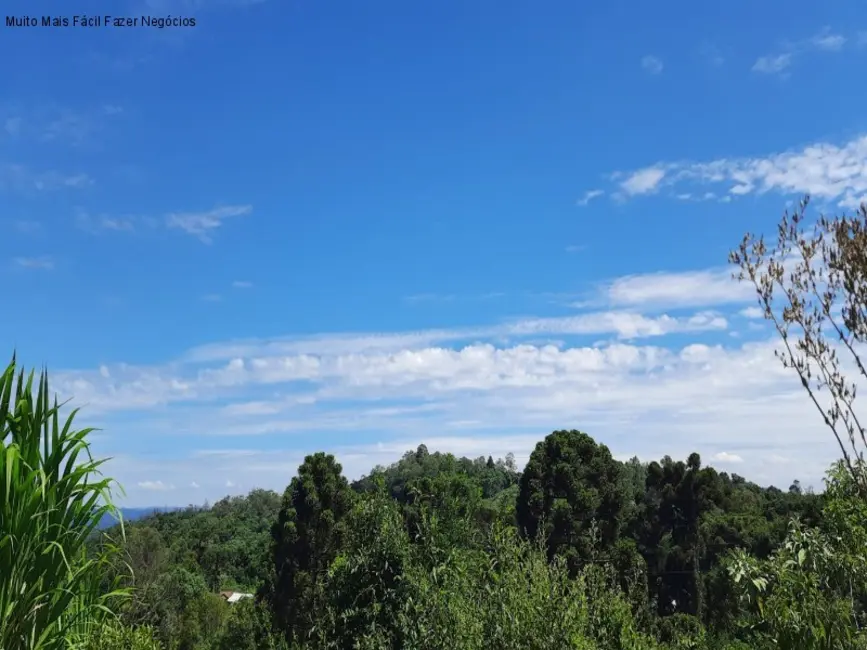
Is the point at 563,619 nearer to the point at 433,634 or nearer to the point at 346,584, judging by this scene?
the point at 433,634

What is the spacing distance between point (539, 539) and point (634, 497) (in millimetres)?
41007

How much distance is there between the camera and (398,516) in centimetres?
954

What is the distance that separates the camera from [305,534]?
33.6 meters

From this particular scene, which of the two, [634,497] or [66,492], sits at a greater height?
[66,492]

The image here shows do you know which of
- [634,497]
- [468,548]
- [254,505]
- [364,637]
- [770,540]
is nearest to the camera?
[364,637]

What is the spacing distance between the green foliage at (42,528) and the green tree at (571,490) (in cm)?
3092

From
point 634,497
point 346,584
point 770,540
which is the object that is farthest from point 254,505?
point 346,584

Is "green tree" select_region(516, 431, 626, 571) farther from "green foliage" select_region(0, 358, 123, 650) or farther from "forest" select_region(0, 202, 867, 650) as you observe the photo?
"green foliage" select_region(0, 358, 123, 650)

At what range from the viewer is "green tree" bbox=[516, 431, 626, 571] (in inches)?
1373

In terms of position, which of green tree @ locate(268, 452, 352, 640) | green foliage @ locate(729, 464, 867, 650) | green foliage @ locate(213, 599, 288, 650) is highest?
green foliage @ locate(729, 464, 867, 650)

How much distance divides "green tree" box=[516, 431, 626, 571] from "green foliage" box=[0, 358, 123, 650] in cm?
3092

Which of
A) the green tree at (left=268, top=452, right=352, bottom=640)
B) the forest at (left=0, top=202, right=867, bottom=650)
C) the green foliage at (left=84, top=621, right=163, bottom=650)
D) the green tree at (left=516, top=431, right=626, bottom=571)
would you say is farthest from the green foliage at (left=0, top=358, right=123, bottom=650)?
the green tree at (left=516, top=431, right=626, bottom=571)

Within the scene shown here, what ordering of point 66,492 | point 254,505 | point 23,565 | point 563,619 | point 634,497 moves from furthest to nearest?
point 254,505, point 634,497, point 563,619, point 66,492, point 23,565

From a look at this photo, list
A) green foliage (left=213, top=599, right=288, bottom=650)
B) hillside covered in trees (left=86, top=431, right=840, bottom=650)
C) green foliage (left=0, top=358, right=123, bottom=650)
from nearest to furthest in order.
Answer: green foliage (left=0, top=358, right=123, bottom=650) → hillside covered in trees (left=86, top=431, right=840, bottom=650) → green foliage (left=213, top=599, right=288, bottom=650)
